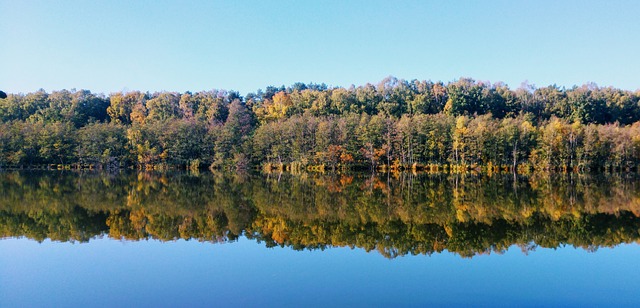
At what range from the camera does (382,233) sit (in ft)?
47.5

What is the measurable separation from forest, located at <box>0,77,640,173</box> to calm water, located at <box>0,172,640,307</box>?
37737 mm

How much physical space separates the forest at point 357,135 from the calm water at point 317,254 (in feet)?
124

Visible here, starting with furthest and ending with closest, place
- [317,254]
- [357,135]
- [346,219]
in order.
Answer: [357,135] → [346,219] → [317,254]

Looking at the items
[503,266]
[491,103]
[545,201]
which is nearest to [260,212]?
[503,266]

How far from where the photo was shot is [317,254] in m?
12.1

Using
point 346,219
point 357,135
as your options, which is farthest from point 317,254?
point 357,135

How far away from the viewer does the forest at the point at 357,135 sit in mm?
57094

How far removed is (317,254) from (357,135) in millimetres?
49297

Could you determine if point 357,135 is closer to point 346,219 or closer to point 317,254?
point 346,219

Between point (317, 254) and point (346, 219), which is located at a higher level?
point (317, 254)

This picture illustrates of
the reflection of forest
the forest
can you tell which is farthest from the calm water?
the forest

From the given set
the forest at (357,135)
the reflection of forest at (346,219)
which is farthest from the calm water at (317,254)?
the forest at (357,135)

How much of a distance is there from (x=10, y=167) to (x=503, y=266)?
71775 millimetres

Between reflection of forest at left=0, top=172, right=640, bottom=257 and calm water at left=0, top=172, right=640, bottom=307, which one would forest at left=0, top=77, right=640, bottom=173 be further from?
calm water at left=0, top=172, right=640, bottom=307
